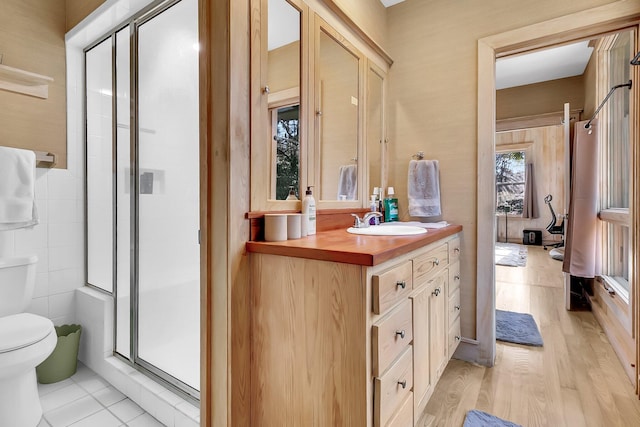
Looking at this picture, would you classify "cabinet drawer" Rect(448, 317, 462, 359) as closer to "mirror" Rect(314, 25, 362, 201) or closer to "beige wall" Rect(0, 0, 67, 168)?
"mirror" Rect(314, 25, 362, 201)

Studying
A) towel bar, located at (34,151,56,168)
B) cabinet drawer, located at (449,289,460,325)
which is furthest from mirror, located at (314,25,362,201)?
towel bar, located at (34,151,56,168)

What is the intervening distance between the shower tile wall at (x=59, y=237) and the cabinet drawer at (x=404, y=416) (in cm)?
228

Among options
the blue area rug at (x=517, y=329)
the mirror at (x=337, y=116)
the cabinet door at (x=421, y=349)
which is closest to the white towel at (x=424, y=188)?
the mirror at (x=337, y=116)

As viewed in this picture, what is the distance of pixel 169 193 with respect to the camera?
177cm

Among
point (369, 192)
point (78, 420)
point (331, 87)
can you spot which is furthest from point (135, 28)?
point (78, 420)

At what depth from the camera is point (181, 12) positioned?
171 cm

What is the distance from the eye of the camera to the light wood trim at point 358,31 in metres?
1.74

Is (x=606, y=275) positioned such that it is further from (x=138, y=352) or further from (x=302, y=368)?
(x=138, y=352)

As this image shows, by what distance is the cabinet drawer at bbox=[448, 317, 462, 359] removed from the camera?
1839mm

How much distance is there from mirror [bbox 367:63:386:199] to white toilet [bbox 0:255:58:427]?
2.03 meters

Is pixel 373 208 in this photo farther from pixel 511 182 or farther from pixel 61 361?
pixel 511 182

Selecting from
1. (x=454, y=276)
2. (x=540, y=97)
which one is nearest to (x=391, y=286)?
(x=454, y=276)

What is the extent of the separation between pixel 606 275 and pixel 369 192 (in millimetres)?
2313

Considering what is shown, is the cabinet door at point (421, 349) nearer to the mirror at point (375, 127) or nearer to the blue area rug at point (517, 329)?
the mirror at point (375, 127)
